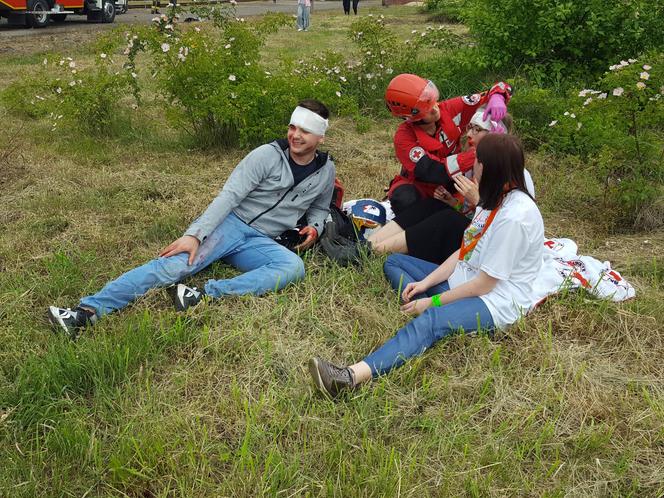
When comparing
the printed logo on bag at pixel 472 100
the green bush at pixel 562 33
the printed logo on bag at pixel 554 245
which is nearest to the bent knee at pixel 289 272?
the printed logo on bag at pixel 554 245

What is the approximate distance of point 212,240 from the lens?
3539 millimetres

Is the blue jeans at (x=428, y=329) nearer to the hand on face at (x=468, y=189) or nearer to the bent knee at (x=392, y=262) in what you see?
the bent knee at (x=392, y=262)

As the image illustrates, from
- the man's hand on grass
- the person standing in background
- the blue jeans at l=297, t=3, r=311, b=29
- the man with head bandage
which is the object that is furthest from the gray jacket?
the blue jeans at l=297, t=3, r=311, b=29

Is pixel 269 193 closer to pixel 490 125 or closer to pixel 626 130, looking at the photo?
pixel 490 125

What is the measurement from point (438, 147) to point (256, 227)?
123cm

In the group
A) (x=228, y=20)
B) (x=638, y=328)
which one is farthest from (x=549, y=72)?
(x=638, y=328)

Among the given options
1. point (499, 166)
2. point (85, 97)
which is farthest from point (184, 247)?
point (85, 97)

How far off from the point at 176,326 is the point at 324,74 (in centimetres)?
426

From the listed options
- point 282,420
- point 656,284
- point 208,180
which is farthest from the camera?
point 208,180

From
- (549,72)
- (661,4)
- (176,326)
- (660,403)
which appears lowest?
(660,403)

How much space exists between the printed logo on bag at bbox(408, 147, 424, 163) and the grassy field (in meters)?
0.74

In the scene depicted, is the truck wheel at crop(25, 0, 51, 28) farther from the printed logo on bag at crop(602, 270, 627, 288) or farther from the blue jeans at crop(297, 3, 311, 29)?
the printed logo on bag at crop(602, 270, 627, 288)

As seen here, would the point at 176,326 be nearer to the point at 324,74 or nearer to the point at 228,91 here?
the point at 228,91

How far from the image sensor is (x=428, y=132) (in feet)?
A: 13.1
